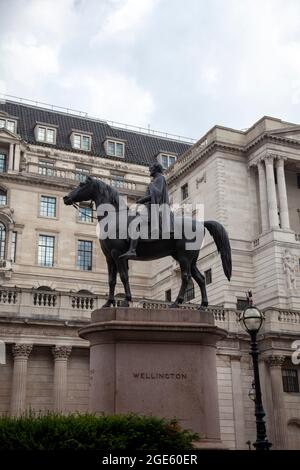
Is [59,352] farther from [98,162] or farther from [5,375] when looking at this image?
[98,162]

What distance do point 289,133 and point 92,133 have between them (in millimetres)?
28803

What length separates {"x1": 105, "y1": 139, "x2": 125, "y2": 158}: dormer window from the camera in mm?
72188

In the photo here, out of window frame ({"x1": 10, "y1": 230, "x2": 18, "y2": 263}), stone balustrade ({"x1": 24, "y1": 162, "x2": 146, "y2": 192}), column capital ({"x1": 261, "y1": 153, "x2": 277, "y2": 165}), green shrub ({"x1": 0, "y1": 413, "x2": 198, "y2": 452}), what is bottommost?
green shrub ({"x1": 0, "y1": 413, "x2": 198, "y2": 452})

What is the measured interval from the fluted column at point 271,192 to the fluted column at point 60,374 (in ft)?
76.8

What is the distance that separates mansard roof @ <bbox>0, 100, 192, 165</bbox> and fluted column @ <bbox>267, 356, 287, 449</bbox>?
3984cm

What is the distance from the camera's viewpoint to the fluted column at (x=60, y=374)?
3209cm

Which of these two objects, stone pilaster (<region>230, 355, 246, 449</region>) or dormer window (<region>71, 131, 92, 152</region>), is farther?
dormer window (<region>71, 131, 92, 152</region>)

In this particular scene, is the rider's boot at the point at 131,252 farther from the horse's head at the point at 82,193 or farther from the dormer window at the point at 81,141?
the dormer window at the point at 81,141

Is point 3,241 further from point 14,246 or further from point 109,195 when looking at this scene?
point 109,195

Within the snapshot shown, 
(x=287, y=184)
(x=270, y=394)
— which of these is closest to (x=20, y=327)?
(x=270, y=394)

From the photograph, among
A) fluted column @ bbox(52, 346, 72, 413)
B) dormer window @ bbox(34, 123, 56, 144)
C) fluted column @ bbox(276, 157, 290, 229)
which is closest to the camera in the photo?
fluted column @ bbox(52, 346, 72, 413)

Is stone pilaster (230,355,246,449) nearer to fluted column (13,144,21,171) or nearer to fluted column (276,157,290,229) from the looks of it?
fluted column (276,157,290,229)

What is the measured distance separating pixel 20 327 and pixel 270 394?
52.7 ft

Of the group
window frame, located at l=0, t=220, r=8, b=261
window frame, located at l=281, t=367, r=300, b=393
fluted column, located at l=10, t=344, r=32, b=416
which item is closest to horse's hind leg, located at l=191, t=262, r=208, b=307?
fluted column, located at l=10, t=344, r=32, b=416
